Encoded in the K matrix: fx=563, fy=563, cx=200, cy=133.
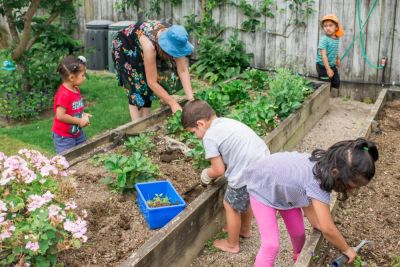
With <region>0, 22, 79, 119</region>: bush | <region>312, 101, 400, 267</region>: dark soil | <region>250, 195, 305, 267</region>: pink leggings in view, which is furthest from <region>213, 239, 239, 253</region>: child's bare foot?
<region>0, 22, 79, 119</region>: bush

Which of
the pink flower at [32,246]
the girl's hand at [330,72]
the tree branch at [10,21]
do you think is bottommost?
the pink flower at [32,246]

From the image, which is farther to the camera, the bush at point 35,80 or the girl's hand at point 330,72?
the girl's hand at point 330,72

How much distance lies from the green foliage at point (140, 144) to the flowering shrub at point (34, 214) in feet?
5.56

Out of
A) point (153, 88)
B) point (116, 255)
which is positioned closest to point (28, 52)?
point (153, 88)

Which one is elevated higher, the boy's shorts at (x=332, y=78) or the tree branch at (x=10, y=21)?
the tree branch at (x=10, y=21)

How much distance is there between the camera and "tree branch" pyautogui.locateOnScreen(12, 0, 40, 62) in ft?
24.6

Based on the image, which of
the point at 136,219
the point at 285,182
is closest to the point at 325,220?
the point at 285,182

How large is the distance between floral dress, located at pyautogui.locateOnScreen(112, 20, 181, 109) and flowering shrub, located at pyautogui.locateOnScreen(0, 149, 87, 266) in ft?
8.37

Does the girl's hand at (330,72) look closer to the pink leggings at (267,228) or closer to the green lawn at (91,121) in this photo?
the green lawn at (91,121)

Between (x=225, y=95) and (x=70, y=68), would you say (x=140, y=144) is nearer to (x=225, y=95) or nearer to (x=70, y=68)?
(x=70, y=68)

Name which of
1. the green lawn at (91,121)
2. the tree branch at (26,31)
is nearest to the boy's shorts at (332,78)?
the green lawn at (91,121)

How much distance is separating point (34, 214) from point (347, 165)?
1744 mm

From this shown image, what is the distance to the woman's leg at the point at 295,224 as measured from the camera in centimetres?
370

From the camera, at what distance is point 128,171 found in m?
4.40
